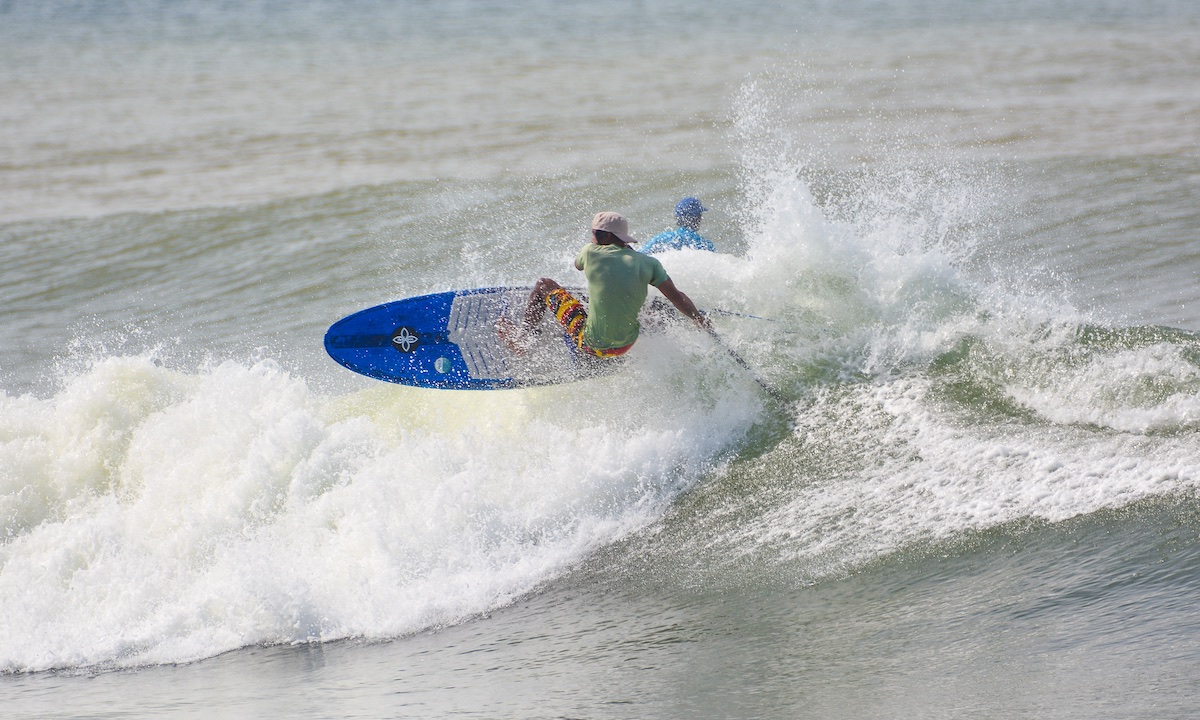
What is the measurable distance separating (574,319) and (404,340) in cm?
130

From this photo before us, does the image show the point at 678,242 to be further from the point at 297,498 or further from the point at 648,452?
the point at 297,498

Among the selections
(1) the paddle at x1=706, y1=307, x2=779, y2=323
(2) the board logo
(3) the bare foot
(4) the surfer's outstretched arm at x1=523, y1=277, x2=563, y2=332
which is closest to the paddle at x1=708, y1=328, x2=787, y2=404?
(1) the paddle at x1=706, y1=307, x2=779, y2=323

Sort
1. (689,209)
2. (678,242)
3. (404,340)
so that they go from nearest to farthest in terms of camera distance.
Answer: (404,340) < (678,242) < (689,209)

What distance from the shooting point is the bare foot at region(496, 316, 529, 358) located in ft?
24.3

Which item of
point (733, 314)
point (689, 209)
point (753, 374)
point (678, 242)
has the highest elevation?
point (689, 209)

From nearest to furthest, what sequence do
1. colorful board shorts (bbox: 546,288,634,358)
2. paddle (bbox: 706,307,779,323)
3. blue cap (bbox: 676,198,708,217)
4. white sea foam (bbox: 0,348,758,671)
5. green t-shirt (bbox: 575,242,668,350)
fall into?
white sea foam (bbox: 0,348,758,671), green t-shirt (bbox: 575,242,668,350), colorful board shorts (bbox: 546,288,634,358), paddle (bbox: 706,307,779,323), blue cap (bbox: 676,198,708,217)

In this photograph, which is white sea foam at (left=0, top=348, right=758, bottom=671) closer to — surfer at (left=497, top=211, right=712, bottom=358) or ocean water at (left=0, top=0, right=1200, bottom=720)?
ocean water at (left=0, top=0, right=1200, bottom=720)

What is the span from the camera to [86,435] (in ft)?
25.8

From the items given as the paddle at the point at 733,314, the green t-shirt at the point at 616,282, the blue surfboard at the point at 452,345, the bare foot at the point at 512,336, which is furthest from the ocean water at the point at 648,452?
the green t-shirt at the point at 616,282

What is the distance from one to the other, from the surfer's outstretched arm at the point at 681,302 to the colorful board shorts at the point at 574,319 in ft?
1.33

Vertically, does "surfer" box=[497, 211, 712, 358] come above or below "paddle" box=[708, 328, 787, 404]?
above

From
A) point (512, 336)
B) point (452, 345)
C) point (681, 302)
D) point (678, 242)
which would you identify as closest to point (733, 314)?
point (681, 302)

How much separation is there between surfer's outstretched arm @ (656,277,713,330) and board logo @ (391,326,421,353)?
71.1 inches

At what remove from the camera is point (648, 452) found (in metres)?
6.77
